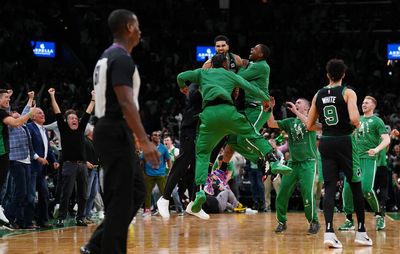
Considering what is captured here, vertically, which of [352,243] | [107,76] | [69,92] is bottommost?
[352,243]

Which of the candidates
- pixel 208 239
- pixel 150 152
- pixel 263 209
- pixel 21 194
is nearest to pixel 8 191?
pixel 21 194

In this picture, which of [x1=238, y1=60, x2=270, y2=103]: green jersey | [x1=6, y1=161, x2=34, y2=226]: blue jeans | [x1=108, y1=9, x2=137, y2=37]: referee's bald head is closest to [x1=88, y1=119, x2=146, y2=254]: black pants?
[x1=108, y1=9, x2=137, y2=37]: referee's bald head

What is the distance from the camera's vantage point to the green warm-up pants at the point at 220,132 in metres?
8.18

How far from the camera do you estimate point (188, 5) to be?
26.5 metres

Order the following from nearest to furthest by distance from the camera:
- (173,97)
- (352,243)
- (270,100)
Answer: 1. (352,243)
2. (270,100)
3. (173,97)

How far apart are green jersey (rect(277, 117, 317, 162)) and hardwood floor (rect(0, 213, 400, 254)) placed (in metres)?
1.13

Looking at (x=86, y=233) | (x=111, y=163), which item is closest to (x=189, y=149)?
(x=86, y=233)

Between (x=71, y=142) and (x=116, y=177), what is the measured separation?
22.2ft

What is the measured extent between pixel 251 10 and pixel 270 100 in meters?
19.0

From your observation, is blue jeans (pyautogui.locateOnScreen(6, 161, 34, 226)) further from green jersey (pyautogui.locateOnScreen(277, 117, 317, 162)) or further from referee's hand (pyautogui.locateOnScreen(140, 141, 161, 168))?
referee's hand (pyautogui.locateOnScreen(140, 141, 161, 168))

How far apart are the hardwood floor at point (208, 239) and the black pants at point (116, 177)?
7.73 ft

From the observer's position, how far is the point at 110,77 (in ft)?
16.5

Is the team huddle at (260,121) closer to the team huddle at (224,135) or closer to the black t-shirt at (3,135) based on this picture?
the team huddle at (224,135)

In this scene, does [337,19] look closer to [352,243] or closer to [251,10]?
[251,10]
